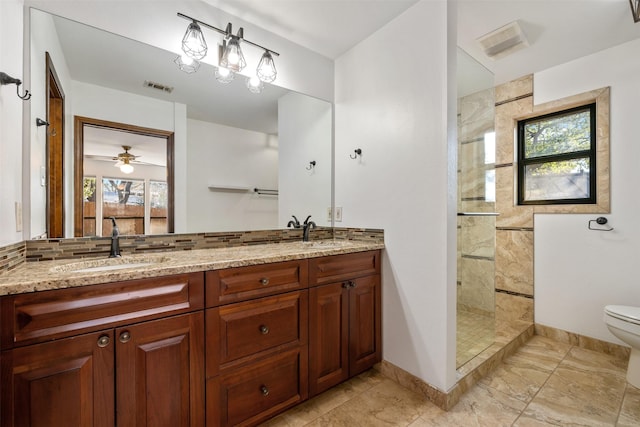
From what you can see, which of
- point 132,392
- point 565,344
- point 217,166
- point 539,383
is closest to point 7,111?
point 217,166

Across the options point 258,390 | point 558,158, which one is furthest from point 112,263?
point 558,158

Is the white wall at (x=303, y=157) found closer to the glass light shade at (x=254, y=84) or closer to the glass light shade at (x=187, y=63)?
the glass light shade at (x=254, y=84)

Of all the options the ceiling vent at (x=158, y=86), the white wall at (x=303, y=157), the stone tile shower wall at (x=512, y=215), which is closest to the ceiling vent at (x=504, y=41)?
the stone tile shower wall at (x=512, y=215)

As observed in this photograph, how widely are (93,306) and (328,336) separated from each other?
46.0 inches

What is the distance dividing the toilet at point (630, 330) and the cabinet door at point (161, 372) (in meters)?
2.50

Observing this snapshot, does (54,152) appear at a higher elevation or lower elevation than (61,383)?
higher

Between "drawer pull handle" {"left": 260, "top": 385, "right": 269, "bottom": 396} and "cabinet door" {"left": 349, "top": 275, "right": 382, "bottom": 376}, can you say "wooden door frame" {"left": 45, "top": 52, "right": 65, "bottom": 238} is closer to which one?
"drawer pull handle" {"left": 260, "top": 385, "right": 269, "bottom": 396}

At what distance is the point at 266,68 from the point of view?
6.45 feet

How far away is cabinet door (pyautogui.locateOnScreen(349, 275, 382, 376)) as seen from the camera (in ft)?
5.94

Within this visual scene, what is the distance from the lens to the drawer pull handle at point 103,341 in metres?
A: 1.00

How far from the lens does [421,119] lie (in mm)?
1765

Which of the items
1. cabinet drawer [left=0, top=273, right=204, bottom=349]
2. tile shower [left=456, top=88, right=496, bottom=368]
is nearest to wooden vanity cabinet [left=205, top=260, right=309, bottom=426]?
cabinet drawer [left=0, top=273, right=204, bottom=349]

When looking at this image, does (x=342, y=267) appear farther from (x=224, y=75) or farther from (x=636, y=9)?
(x=636, y=9)

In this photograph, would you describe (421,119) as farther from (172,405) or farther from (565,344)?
(565,344)
